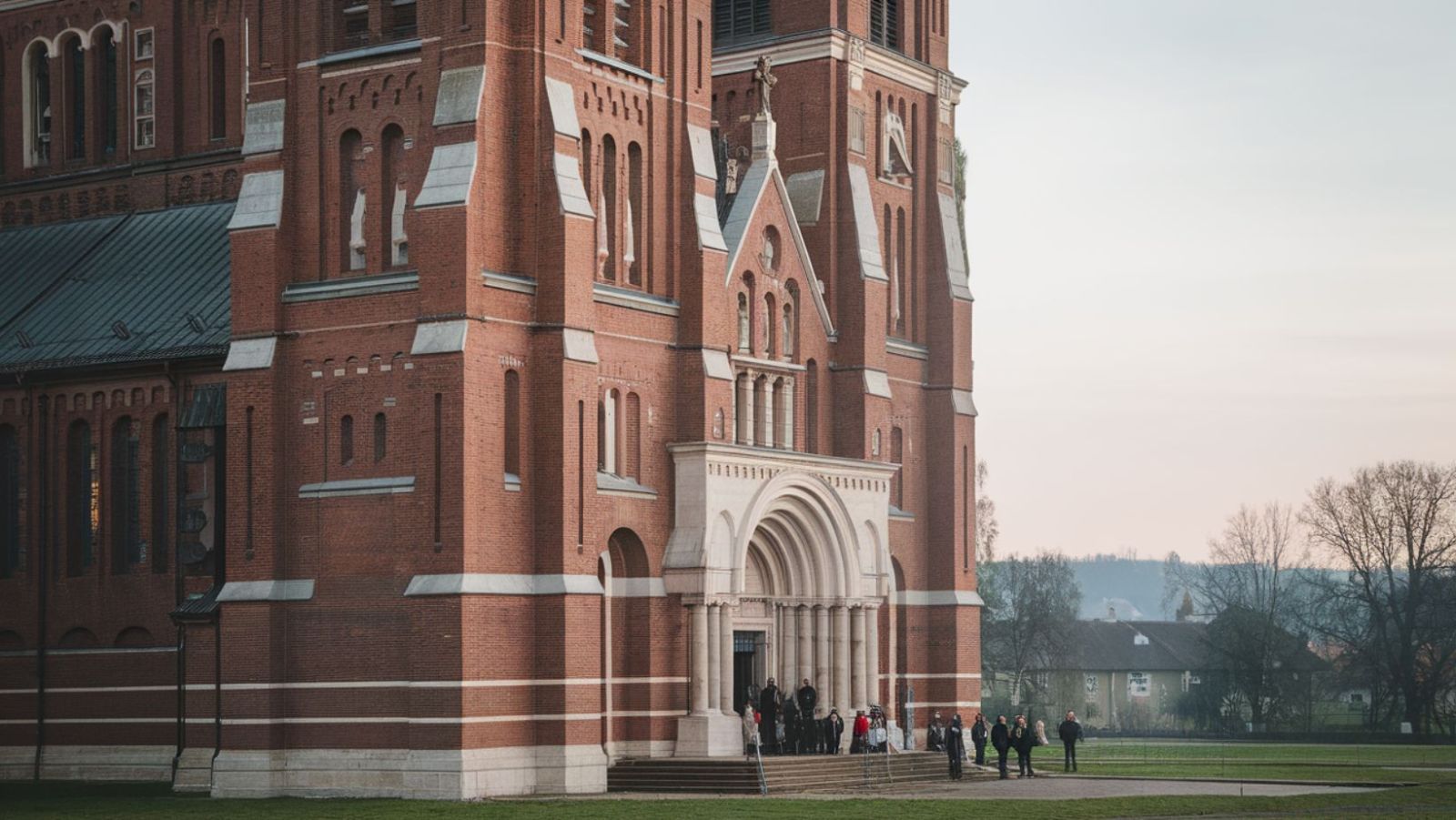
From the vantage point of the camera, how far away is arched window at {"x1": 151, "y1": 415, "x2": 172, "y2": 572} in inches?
2130

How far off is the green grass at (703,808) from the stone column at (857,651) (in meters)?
10.4

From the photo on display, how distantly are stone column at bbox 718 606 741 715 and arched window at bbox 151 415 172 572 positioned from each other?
42.1ft

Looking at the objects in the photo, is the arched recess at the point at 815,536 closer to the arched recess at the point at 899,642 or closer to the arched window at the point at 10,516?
the arched recess at the point at 899,642

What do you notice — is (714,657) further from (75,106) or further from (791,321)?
(75,106)

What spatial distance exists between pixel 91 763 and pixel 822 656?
17086mm

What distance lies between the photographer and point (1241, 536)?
420 ft

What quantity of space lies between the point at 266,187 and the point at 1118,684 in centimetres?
9293

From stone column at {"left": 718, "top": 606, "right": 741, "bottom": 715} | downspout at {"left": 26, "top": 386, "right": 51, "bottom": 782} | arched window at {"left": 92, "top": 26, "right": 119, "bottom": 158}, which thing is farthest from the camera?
arched window at {"left": 92, "top": 26, "right": 119, "bottom": 158}

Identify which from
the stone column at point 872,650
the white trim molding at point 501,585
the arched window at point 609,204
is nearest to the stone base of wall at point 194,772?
the white trim molding at point 501,585

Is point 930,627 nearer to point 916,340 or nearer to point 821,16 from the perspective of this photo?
point 916,340

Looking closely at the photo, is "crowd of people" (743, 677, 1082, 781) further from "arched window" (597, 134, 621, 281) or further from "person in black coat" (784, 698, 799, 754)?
"arched window" (597, 134, 621, 281)

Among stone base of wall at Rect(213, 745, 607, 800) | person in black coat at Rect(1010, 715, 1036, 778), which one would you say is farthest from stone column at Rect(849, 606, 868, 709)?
stone base of wall at Rect(213, 745, 607, 800)

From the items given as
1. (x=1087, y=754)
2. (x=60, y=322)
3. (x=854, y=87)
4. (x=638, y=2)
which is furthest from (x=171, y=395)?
(x=1087, y=754)

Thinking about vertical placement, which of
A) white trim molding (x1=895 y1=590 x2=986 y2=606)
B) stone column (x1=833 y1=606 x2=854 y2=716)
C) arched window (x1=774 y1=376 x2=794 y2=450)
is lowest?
stone column (x1=833 y1=606 x2=854 y2=716)
